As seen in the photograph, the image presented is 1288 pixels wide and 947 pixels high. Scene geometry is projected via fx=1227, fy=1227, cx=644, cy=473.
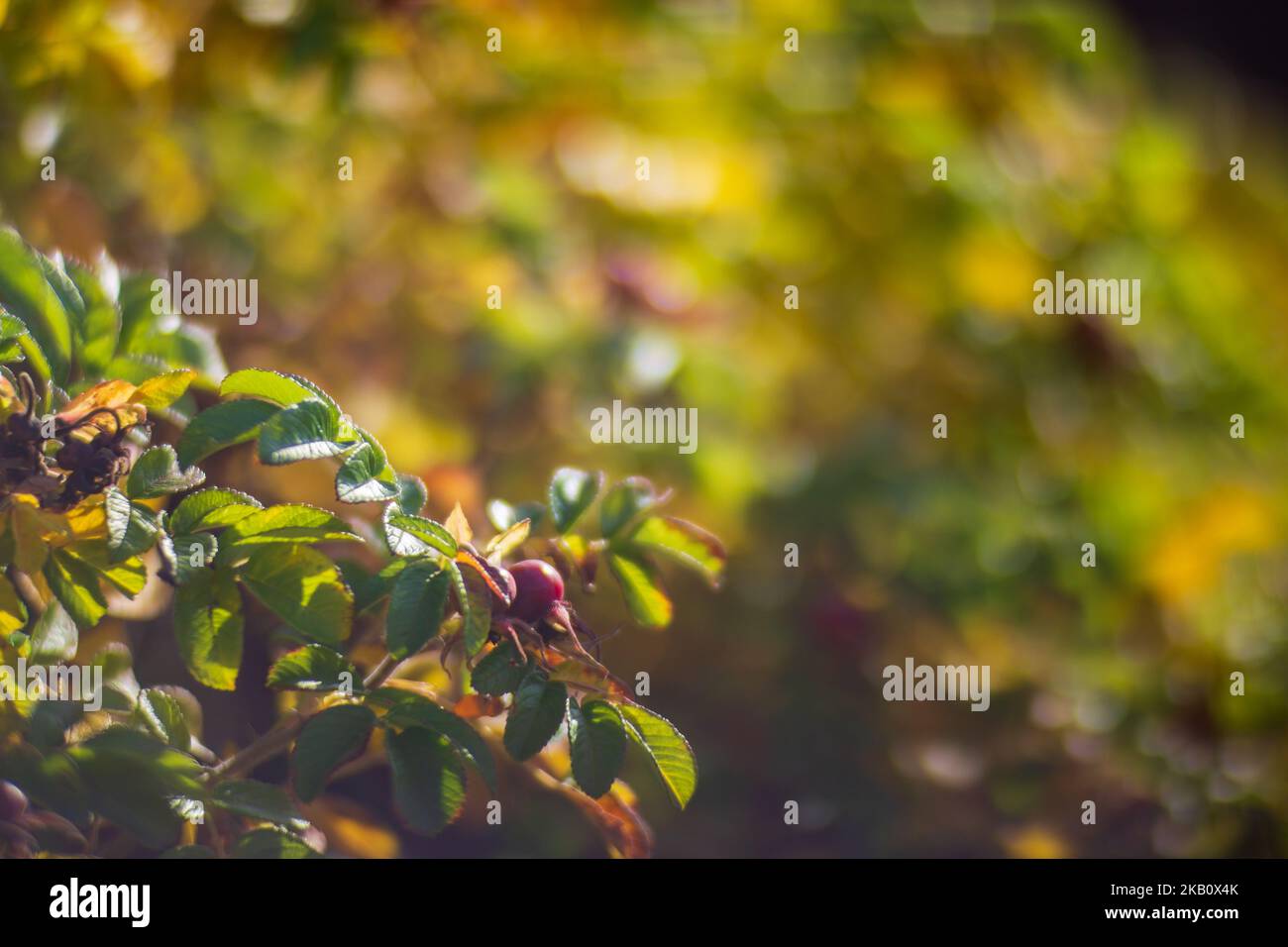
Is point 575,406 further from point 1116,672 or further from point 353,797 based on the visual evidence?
point 1116,672

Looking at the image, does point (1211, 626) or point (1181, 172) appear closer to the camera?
point (1211, 626)

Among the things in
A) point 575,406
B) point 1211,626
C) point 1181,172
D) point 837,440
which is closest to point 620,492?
point 575,406

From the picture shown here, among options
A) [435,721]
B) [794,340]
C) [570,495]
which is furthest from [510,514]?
[794,340]

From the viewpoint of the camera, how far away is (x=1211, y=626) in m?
1.49

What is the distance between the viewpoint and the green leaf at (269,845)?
0.63m

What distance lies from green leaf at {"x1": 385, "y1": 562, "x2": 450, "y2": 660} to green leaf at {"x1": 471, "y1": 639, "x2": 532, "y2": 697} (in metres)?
0.03

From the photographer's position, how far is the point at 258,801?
625 mm

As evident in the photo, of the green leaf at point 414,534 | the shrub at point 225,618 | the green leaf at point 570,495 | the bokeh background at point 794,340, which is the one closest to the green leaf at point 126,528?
the shrub at point 225,618

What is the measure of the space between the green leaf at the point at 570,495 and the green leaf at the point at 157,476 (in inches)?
7.7

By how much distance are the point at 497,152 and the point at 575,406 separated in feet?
1.08

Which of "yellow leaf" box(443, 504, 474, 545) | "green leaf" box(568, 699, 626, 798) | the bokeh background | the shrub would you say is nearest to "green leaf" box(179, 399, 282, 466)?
the shrub

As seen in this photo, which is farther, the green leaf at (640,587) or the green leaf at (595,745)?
the green leaf at (640,587)

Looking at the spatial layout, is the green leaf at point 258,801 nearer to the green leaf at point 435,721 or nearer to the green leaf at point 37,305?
the green leaf at point 435,721

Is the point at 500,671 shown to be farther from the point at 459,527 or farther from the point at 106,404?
the point at 106,404
